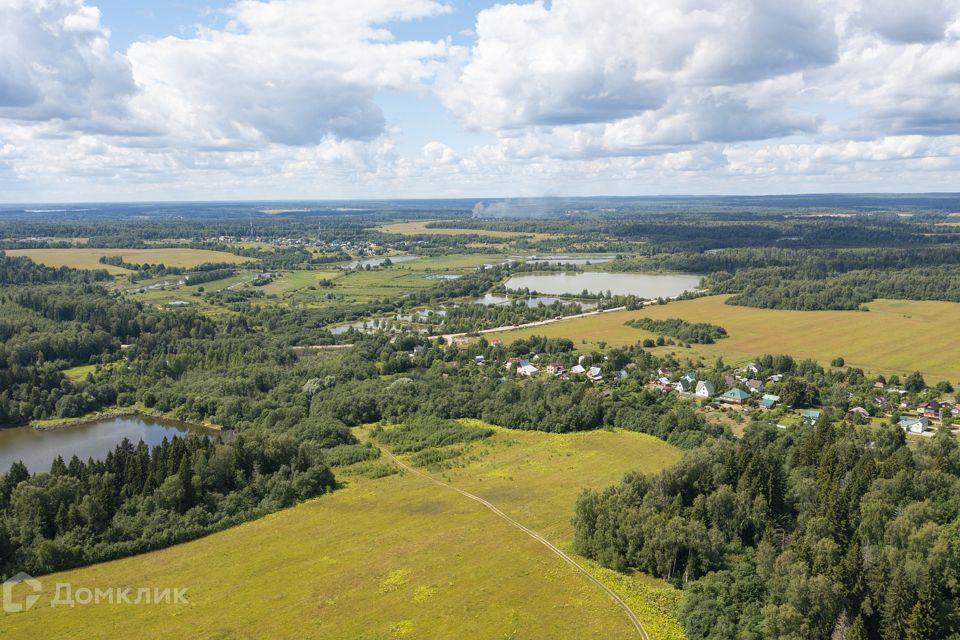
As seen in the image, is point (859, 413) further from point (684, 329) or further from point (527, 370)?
point (684, 329)

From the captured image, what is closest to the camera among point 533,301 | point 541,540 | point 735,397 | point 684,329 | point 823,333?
point 541,540

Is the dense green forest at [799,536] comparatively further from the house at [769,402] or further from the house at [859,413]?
the house at [769,402]

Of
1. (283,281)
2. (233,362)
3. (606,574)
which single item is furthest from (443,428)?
(283,281)

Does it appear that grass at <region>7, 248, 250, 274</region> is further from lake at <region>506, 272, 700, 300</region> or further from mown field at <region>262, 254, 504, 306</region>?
lake at <region>506, 272, 700, 300</region>

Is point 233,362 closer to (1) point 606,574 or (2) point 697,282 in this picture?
(1) point 606,574

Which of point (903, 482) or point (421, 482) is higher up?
point (903, 482)

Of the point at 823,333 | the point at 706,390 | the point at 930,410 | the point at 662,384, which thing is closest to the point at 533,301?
the point at 823,333

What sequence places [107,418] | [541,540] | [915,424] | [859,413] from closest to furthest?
[541,540], [915,424], [859,413], [107,418]
